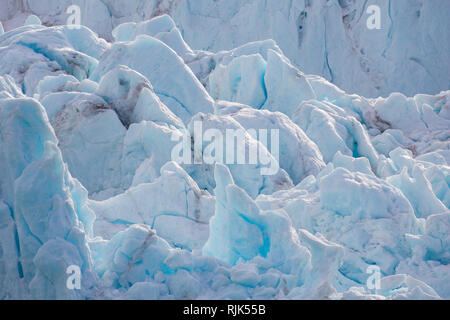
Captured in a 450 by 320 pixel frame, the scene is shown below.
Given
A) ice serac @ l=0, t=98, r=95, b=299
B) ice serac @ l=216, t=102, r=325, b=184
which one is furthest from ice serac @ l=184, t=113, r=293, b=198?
ice serac @ l=0, t=98, r=95, b=299

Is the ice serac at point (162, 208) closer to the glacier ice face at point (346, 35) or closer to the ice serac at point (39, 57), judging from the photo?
the ice serac at point (39, 57)

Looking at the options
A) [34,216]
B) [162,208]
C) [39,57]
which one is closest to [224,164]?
[162,208]

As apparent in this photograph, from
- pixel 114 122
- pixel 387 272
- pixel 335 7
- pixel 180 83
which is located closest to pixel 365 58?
pixel 335 7

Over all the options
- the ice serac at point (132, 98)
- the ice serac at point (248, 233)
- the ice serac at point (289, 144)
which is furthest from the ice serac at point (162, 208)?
the ice serac at point (289, 144)

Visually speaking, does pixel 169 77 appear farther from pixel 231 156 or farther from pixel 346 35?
pixel 346 35

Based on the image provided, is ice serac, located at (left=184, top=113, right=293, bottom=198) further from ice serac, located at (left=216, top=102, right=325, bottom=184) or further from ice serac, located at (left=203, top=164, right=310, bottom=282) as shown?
ice serac, located at (left=203, top=164, right=310, bottom=282)

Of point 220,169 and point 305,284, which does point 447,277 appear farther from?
point 220,169
